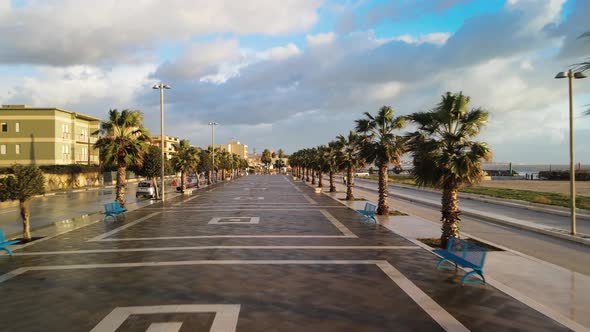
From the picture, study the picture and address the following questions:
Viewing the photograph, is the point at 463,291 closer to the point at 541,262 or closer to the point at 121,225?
the point at 541,262

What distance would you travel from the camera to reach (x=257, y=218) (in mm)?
20641

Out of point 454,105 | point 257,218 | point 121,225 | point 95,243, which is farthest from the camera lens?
point 257,218

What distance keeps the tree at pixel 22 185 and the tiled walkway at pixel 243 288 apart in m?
1.84

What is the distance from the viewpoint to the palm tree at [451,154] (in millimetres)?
12375

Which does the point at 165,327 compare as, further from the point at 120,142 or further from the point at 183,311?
the point at 120,142

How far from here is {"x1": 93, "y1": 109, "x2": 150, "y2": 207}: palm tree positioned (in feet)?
79.6

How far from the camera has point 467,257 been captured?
30.3ft

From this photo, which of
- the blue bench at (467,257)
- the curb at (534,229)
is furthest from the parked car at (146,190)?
the blue bench at (467,257)

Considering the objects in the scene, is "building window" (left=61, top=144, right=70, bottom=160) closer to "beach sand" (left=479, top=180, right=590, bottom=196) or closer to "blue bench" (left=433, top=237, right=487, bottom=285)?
"beach sand" (left=479, top=180, right=590, bottom=196)

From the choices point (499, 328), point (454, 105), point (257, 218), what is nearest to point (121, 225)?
point (257, 218)

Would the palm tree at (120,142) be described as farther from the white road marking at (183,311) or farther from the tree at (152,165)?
the white road marking at (183,311)

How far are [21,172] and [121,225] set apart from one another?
539cm

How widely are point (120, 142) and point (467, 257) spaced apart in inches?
872

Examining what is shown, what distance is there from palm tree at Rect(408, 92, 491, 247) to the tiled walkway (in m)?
2.06
